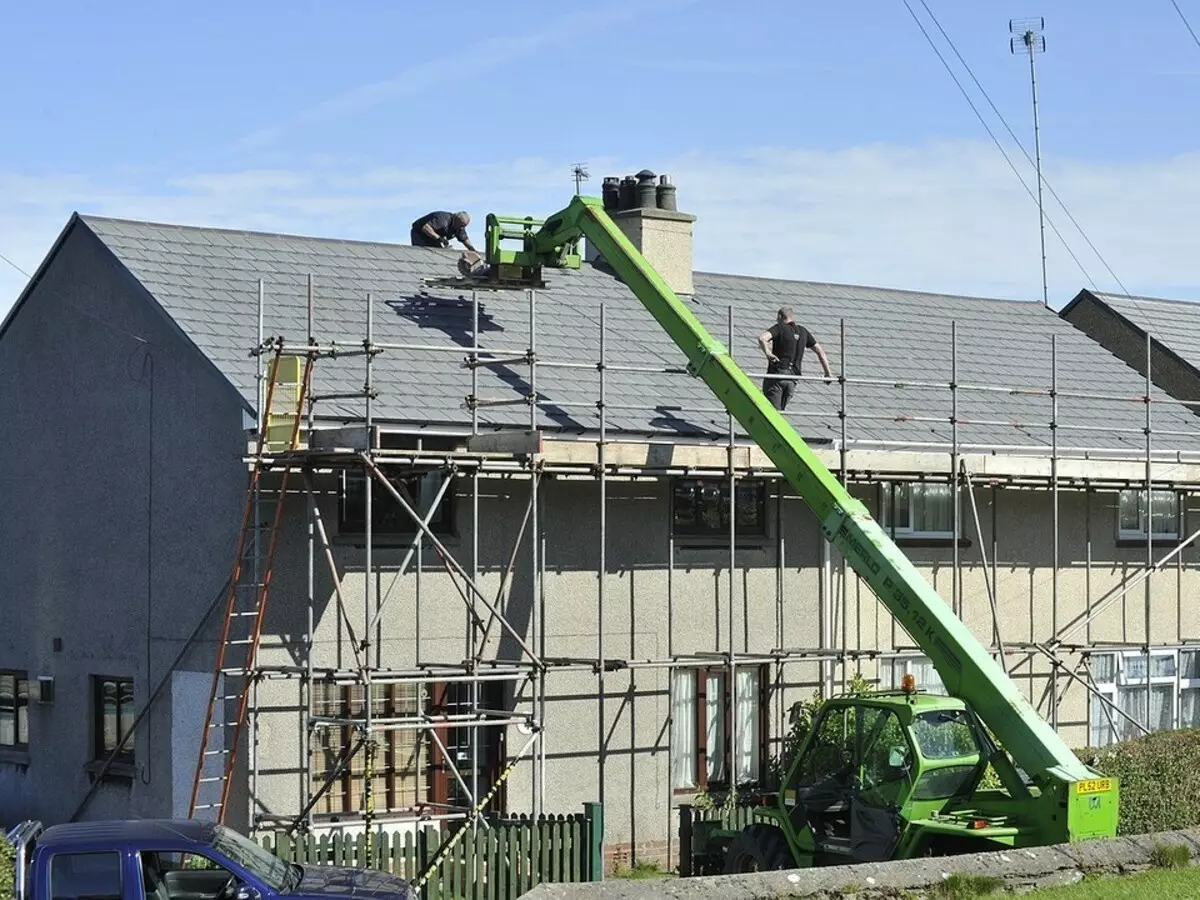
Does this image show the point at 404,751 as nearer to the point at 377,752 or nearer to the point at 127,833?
the point at 377,752

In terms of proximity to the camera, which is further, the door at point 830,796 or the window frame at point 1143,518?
the window frame at point 1143,518

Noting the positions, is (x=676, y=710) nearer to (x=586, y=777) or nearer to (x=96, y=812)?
(x=586, y=777)

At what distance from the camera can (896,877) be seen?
14148 millimetres

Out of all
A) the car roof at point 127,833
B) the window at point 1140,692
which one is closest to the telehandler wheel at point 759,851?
the car roof at point 127,833

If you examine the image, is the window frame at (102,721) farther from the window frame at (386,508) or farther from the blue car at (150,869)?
the blue car at (150,869)

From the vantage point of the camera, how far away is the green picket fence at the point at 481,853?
16.9m

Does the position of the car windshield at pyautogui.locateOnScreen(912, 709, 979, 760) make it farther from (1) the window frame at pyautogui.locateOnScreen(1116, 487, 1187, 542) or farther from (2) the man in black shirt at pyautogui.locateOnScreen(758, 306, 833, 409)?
(1) the window frame at pyautogui.locateOnScreen(1116, 487, 1187, 542)

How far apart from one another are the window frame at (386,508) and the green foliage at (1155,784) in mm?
6738

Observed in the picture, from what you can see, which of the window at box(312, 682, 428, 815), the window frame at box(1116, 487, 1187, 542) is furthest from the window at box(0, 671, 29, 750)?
the window frame at box(1116, 487, 1187, 542)

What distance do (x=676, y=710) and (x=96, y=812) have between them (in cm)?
626

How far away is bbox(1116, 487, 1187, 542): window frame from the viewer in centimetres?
2572

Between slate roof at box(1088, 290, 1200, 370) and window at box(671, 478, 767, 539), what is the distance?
34.2ft

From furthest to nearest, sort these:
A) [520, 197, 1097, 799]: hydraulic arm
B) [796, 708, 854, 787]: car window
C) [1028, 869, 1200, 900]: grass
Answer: [796, 708, 854, 787]: car window, [520, 197, 1097, 799]: hydraulic arm, [1028, 869, 1200, 900]: grass

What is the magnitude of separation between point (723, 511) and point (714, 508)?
5.4 inches
